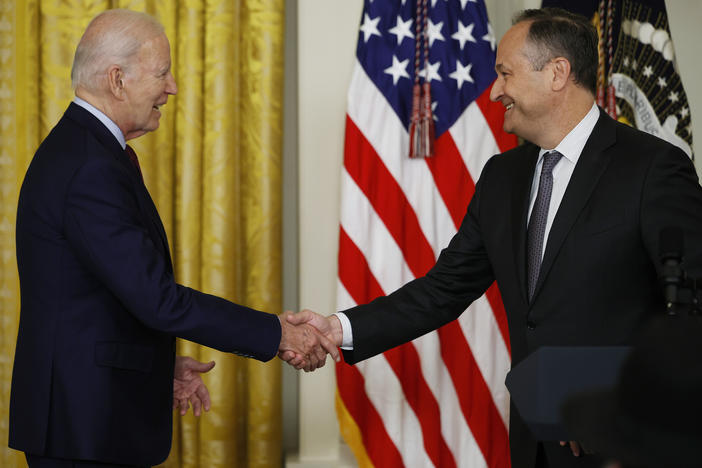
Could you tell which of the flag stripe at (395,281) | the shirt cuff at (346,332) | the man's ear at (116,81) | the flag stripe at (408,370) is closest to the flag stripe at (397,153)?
the flag stripe at (395,281)

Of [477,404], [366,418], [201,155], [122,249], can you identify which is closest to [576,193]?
[122,249]

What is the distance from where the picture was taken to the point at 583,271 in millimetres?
2186

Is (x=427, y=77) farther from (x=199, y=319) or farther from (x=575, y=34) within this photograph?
(x=199, y=319)

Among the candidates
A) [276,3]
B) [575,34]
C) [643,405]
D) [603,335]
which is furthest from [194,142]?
[643,405]

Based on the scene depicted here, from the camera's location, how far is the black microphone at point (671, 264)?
1458mm

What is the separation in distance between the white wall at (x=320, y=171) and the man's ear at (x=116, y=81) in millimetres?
1518

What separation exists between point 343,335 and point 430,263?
0.90 metres

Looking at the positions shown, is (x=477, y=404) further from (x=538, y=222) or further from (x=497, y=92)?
(x=497, y=92)

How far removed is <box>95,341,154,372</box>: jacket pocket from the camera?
2059 millimetres

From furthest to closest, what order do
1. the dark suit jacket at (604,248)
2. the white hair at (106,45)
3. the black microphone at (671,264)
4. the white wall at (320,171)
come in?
the white wall at (320,171) → the white hair at (106,45) → the dark suit jacket at (604,248) → the black microphone at (671,264)

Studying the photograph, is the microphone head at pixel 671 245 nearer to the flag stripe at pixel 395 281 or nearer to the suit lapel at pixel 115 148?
the suit lapel at pixel 115 148

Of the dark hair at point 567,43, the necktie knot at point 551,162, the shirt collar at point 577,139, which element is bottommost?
the necktie knot at point 551,162

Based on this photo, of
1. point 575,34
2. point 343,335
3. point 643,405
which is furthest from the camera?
point 343,335

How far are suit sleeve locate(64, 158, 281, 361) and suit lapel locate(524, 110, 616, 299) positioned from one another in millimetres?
1006
